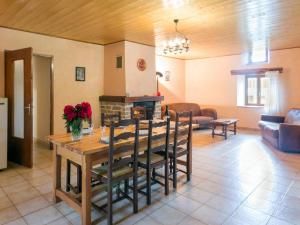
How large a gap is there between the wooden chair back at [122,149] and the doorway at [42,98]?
3.25 meters

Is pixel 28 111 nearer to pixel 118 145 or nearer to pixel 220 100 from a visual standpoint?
pixel 118 145

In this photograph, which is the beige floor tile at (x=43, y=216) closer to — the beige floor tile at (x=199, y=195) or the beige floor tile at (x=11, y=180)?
the beige floor tile at (x=11, y=180)

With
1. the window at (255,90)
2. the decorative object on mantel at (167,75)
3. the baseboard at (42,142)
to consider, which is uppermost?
the decorative object on mantel at (167,75)

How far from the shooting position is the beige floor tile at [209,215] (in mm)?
2248

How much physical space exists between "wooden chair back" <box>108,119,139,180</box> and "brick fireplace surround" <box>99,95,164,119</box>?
9.60ft

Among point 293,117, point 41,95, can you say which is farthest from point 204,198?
point 41,95

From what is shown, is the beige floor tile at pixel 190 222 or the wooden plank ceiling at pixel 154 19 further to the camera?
the wooden plank ceiling at pixel 154 19

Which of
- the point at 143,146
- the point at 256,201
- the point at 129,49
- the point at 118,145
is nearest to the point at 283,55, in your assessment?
the point at 129,49

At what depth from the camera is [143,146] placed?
2688 mm

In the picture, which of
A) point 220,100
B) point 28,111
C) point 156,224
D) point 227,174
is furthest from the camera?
point 220,100

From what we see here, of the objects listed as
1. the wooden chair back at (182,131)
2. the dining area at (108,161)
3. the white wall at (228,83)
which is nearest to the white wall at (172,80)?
the white wall at (228,83)

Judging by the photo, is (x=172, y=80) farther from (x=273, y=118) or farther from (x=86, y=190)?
(x=86, y=190)

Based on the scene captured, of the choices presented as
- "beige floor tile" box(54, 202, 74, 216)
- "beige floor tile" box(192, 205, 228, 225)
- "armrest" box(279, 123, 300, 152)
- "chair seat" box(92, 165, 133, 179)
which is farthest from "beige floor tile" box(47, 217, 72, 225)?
"armrest" box(279, 123, 300, 152)

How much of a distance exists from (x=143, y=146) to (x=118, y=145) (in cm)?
48
